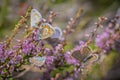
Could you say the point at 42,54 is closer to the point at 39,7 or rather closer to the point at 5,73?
the point at 5,73

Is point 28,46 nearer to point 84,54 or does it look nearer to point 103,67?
point 84,54

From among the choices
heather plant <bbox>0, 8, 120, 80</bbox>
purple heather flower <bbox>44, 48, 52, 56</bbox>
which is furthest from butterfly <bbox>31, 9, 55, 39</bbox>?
purple heather flower <bbox>44, 48, 52, 56</bbox>

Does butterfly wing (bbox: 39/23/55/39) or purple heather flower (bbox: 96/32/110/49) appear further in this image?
purple heather flower (bbox: 96/32/110/49)

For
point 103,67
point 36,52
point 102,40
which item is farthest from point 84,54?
point 103,67

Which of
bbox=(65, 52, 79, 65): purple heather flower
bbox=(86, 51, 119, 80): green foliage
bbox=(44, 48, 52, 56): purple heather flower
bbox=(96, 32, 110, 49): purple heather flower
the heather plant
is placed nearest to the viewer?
the heather plant

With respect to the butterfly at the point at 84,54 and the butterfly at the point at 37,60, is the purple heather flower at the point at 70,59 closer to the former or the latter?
the butterfly at the point at 84,54

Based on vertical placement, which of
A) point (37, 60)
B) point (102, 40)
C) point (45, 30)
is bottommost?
point (37, 60)

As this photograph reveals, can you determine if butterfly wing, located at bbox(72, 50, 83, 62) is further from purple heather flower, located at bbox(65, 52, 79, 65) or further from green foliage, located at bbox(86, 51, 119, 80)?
green foliage, located at bbox(86, 51, 119, 80)

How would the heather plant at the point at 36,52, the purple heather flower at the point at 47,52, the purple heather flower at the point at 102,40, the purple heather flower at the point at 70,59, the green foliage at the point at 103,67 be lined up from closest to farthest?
the heather plant at the point at 36,52, the purple heather flower at the point at 47,52, the purple heather flower at the point at 70,59, the purple heather flower at the point at 102,40, the green foliage at the point at 103,67

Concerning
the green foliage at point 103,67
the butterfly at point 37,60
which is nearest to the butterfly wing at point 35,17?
the butterfly at point 37,60
